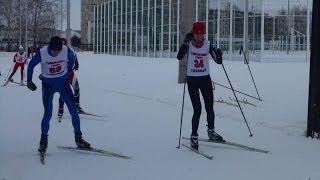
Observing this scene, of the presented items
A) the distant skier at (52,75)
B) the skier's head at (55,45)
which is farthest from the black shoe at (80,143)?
the skier's head at (55,45)

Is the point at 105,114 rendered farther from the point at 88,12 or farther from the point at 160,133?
the point at 88,12

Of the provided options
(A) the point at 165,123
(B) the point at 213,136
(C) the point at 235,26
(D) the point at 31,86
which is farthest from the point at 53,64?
(C) the point at 235,26

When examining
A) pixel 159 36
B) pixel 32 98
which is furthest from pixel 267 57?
pixel 32 98

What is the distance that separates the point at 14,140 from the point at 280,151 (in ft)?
14.4

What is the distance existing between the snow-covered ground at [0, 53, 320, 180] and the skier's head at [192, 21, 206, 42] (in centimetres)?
168

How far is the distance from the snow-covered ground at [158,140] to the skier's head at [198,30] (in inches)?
66.1

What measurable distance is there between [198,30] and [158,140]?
222 cm

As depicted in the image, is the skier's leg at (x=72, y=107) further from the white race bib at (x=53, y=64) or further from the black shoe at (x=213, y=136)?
the black shoe at (x=213, y=136)

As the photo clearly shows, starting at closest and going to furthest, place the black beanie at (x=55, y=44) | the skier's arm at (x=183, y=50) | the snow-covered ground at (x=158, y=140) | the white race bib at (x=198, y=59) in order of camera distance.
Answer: the snow-covered ground at (x=158, y=140) < the black beanie at (x=55, y=44) < the skier's arm at (x=183, y=50) < the white race bib at (x=198, y=59)

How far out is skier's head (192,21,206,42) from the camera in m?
8.91

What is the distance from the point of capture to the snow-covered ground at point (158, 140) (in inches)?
308

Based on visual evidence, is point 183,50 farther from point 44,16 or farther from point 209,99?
point 44,16

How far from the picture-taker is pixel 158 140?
10242 mm

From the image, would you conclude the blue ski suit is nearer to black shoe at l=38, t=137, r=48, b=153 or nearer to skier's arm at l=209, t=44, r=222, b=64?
black shoe at l=38, t=137, r=48, b=153
